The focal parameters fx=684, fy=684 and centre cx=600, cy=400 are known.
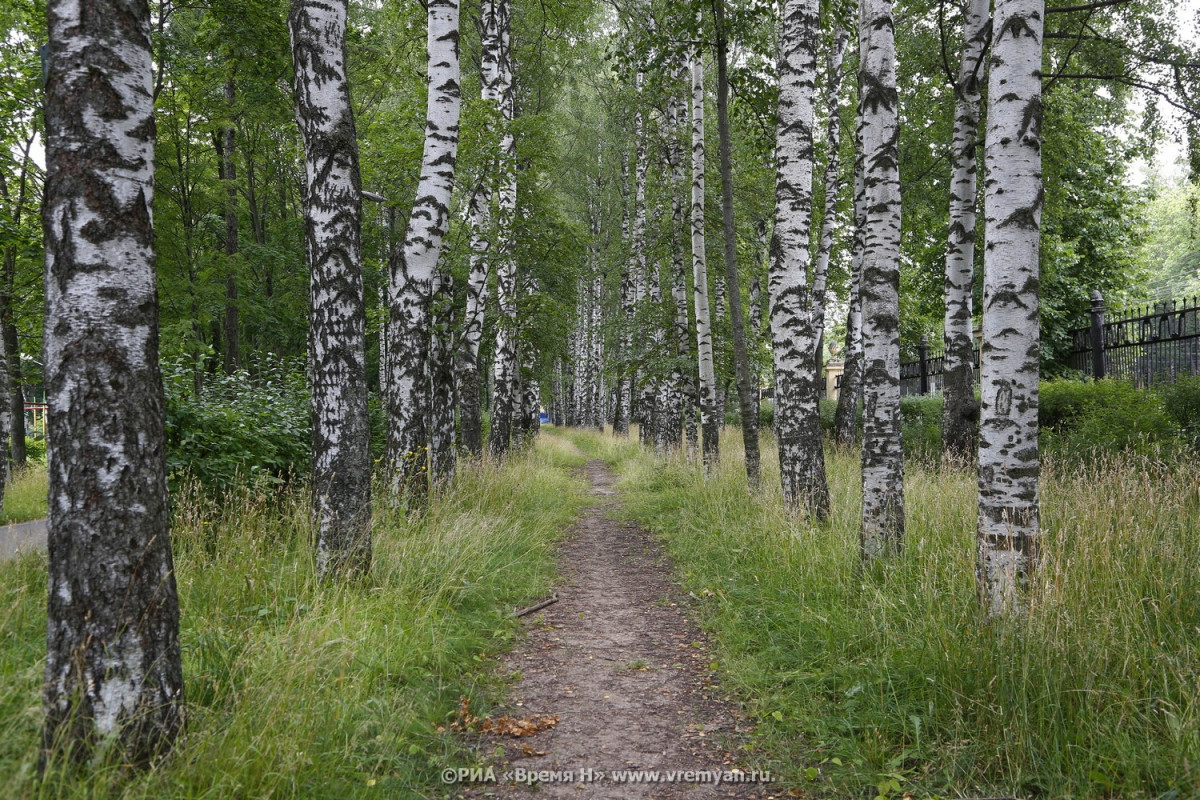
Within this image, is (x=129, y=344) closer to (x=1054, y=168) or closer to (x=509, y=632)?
(x=509, y=632)

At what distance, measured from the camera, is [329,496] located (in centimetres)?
474

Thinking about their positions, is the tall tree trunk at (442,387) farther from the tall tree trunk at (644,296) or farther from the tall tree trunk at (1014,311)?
the tall tree trunk at (1014,311)

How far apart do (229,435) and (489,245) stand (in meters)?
4.92

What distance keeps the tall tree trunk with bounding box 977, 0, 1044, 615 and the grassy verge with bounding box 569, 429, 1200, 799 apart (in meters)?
0.23

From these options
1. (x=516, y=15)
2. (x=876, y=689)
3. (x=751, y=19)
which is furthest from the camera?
(x=516, y=15)

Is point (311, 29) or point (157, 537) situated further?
point (311, 29)

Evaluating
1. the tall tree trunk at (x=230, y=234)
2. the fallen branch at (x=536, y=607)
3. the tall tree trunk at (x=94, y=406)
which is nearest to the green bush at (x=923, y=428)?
the fallen branch at (x=536, y=607)

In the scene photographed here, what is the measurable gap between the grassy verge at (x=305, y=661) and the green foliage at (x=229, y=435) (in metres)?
0.74

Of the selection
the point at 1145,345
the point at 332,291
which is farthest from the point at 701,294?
the point at 332,291

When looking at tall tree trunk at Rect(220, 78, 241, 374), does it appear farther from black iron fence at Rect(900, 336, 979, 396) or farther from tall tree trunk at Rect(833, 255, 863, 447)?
black iron fence at Rect(900, 336, 979, 396)

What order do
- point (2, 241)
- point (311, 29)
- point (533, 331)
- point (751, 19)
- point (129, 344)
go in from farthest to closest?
point (533, 331) < point (2, 241) < point (751, 19) < point (311, 29) < point (129, 344)

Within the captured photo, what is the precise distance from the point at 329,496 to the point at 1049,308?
69.5 feet

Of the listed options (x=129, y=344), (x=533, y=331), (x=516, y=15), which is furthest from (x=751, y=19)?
(x=516, y=15)

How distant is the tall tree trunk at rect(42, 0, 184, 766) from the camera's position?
238 centimetres
